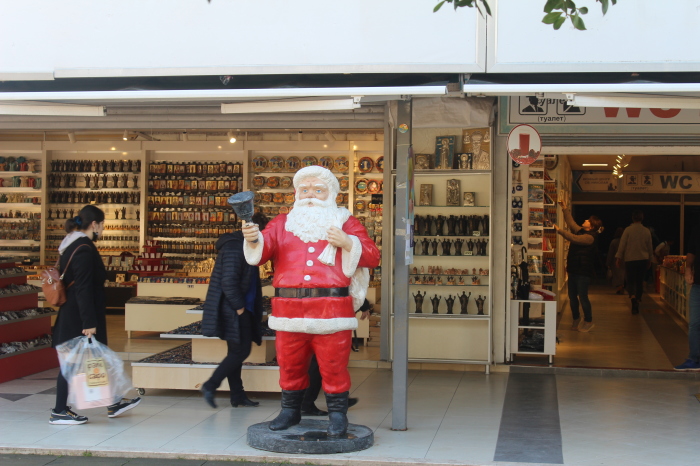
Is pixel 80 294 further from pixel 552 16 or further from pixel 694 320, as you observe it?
pixel 694 320

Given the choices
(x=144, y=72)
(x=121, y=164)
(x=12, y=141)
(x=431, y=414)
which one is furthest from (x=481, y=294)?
(x=12, y=141)

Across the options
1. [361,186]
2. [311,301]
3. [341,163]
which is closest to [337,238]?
[311,301]

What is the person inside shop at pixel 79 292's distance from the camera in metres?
5.93

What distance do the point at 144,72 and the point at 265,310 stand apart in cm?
281

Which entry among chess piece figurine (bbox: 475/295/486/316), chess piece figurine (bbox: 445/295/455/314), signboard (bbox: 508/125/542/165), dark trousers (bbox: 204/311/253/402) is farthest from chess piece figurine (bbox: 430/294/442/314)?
dark trousers (bbox: 204/311/253/402)

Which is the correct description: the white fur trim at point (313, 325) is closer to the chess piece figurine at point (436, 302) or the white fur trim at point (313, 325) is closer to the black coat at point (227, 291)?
the black coat at point (227, 291)

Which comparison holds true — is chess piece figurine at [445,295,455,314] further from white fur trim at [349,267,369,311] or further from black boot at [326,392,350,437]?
black boot at [326,392,350,437]

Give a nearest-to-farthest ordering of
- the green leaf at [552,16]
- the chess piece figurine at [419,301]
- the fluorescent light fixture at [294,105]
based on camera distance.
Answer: the green leaf at [552,16]
the fluorescent light fixture at [294,105]
the chess piece figurine at [419,301]

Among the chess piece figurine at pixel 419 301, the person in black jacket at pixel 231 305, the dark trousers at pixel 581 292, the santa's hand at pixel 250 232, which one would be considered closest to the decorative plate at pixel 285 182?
the dark trousers at pixel 581 292

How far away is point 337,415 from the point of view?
17.8ft

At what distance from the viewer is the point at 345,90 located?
5520 millimetres

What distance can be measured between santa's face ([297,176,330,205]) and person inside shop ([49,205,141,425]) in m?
1.68

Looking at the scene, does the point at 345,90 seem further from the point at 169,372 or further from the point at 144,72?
the point at 169,372

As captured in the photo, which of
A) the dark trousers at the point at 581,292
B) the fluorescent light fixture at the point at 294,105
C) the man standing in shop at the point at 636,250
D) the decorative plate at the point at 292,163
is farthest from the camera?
the man standing in shop at the point at 636,250
